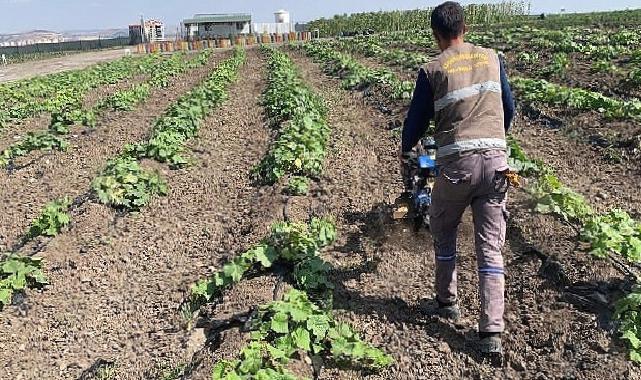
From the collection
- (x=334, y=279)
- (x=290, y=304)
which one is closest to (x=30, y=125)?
(x=334, y=279)

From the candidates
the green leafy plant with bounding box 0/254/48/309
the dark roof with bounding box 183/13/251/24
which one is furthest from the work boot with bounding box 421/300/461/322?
the dark roof with bounding box 183/13/251/24

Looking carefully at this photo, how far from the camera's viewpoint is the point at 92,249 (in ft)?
20.5

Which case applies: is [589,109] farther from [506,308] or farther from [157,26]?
[157,26]

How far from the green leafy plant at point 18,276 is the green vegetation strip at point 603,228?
15.2 feet

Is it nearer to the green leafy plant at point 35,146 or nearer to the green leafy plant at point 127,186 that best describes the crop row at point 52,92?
the green leafy plant at point 35,146

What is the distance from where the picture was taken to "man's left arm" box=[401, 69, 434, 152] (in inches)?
154

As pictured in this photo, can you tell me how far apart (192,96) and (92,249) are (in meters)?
7.97

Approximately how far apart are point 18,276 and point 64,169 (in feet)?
14.4

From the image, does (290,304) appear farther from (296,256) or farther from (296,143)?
(296,143)

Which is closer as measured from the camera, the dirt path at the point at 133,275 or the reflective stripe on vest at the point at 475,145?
the reflective stripe on vest at the point at 475,145

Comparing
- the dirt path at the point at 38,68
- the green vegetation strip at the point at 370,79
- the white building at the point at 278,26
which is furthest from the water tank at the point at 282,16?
the green vegetation strip at the point at 370,79

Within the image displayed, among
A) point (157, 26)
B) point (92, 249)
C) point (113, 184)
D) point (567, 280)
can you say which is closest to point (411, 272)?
point (567, 280)

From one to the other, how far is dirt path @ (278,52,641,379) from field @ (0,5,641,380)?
0.6 inches

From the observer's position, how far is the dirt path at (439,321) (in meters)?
3.87
